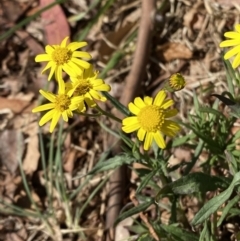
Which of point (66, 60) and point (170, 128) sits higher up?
point (66, 60)

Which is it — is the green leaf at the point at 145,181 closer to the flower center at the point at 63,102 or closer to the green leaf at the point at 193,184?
the green leaf at the point at 193,184

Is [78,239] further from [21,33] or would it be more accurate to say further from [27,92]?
[21,33]

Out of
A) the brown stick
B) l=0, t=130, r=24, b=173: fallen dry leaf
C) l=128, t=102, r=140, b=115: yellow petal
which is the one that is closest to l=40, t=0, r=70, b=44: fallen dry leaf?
the brown stick

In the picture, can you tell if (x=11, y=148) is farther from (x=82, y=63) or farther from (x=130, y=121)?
(x=130, y=121)

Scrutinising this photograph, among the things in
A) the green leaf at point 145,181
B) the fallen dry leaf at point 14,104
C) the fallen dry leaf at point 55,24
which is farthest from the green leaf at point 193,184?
the fallen dry leaf at point 55,24

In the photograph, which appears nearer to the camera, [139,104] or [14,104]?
[139,104]

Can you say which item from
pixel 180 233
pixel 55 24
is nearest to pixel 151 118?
pixel 180 233
